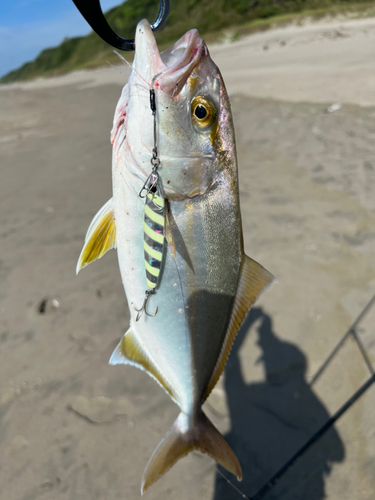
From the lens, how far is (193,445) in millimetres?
1556

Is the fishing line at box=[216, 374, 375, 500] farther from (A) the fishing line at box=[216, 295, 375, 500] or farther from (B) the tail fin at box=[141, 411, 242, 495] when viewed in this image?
(B) the tail fin at box=[141, 411, 242, 495]

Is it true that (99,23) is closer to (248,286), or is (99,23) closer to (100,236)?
(100,236)

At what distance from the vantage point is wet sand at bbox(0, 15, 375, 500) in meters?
2.27

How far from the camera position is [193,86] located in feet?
3.65

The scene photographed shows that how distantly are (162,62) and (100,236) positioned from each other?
69 centimetres

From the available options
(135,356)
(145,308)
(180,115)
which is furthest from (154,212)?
(135,356)

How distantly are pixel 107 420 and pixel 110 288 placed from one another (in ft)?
5.23

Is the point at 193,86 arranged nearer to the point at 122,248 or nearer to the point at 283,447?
the point at 122,248

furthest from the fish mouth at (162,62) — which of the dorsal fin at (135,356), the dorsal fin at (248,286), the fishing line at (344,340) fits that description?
the fishing line at (344,340)

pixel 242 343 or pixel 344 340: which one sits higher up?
pixel 242 343

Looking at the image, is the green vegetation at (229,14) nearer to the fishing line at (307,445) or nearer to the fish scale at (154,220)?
the fish scale at (154,220)

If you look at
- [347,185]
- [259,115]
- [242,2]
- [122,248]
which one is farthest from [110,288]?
[242,2]

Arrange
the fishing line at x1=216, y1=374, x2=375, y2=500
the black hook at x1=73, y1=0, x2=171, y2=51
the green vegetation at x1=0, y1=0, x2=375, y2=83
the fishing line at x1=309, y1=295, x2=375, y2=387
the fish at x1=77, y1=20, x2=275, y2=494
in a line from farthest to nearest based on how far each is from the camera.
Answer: the green vegetation at x1=0, y1=0, x2=375, y2=83 < the fishing line at x1=309, y1=295, x2=375, y2=387 < the fishing line at x1=216, y1=374, x2=375, y2=500 < the fish at x1=77, y1=20, x2=275, y2=494 < the black hook at x1=73, y1=0, x2=171, y2=51

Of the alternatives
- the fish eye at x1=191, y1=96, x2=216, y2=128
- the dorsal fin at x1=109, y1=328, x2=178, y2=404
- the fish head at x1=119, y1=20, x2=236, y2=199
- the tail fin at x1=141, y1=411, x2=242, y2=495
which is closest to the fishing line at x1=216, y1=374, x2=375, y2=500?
the tail fin at x1=141, y1=411, x2=242, y2=495
